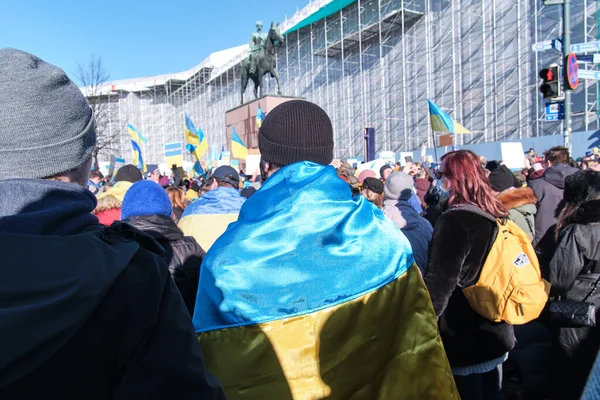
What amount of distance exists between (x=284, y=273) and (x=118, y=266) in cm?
50

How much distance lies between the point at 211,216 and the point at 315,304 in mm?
2139

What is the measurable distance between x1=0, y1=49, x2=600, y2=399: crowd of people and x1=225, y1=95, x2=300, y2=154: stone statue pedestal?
13.9 m

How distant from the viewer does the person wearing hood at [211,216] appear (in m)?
3.13

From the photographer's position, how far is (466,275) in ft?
7.41

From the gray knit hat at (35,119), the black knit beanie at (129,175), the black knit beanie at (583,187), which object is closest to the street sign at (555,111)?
the black knit beanie at (583,187)

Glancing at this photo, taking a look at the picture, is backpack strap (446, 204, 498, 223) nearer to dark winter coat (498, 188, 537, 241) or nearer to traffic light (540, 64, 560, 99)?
dark winter coat (498, 188, 537, 241)

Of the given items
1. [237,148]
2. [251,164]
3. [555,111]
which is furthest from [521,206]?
[237,148]

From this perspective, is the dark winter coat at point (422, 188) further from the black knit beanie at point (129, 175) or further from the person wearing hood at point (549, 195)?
the black knit beanie at point (129, 175)

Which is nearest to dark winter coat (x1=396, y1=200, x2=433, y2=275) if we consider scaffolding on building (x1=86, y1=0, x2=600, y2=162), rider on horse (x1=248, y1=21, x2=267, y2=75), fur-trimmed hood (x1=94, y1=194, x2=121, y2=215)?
fur-trimmed hood (x1=94, y1=194, x2=121, y2=215)

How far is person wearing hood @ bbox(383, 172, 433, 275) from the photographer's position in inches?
120

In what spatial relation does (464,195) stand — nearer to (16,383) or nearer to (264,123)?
(264,123)

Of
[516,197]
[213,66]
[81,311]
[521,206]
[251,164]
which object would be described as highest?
[213,66]

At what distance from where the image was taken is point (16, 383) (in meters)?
0.71

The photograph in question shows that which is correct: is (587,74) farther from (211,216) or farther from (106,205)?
(106,205)
